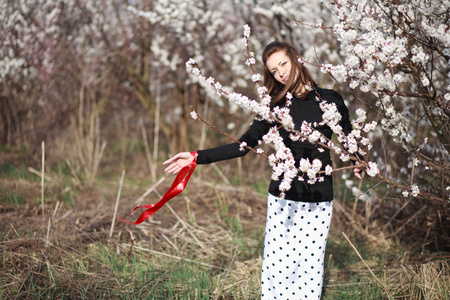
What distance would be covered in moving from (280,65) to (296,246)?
3.10ft

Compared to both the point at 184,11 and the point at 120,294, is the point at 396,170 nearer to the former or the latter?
the point at 120,294

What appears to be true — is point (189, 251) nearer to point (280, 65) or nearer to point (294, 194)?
point (294, 194)

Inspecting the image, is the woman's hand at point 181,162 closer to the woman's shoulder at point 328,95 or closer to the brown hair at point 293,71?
the brown hair at point 293,71

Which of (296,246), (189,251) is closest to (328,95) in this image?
(296,246)

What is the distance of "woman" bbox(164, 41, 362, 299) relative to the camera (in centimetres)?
218

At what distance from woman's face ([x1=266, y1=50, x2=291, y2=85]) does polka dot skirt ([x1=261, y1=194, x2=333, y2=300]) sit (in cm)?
63

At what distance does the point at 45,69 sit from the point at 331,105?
559cm

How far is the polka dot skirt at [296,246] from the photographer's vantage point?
222 cm

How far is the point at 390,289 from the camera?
262 centimetres

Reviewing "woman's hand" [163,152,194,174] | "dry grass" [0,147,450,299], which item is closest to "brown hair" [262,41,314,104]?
"woman's hand" [163,152,194,174]

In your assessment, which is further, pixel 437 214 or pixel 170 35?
pixel 170 35

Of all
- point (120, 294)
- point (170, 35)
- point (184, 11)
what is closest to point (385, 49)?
point (120, 294)

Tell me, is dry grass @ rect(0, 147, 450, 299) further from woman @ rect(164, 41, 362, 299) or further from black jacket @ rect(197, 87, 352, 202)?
black jacket @ rect(197, 87, 352, 202)

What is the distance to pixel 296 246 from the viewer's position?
2.25 meters
